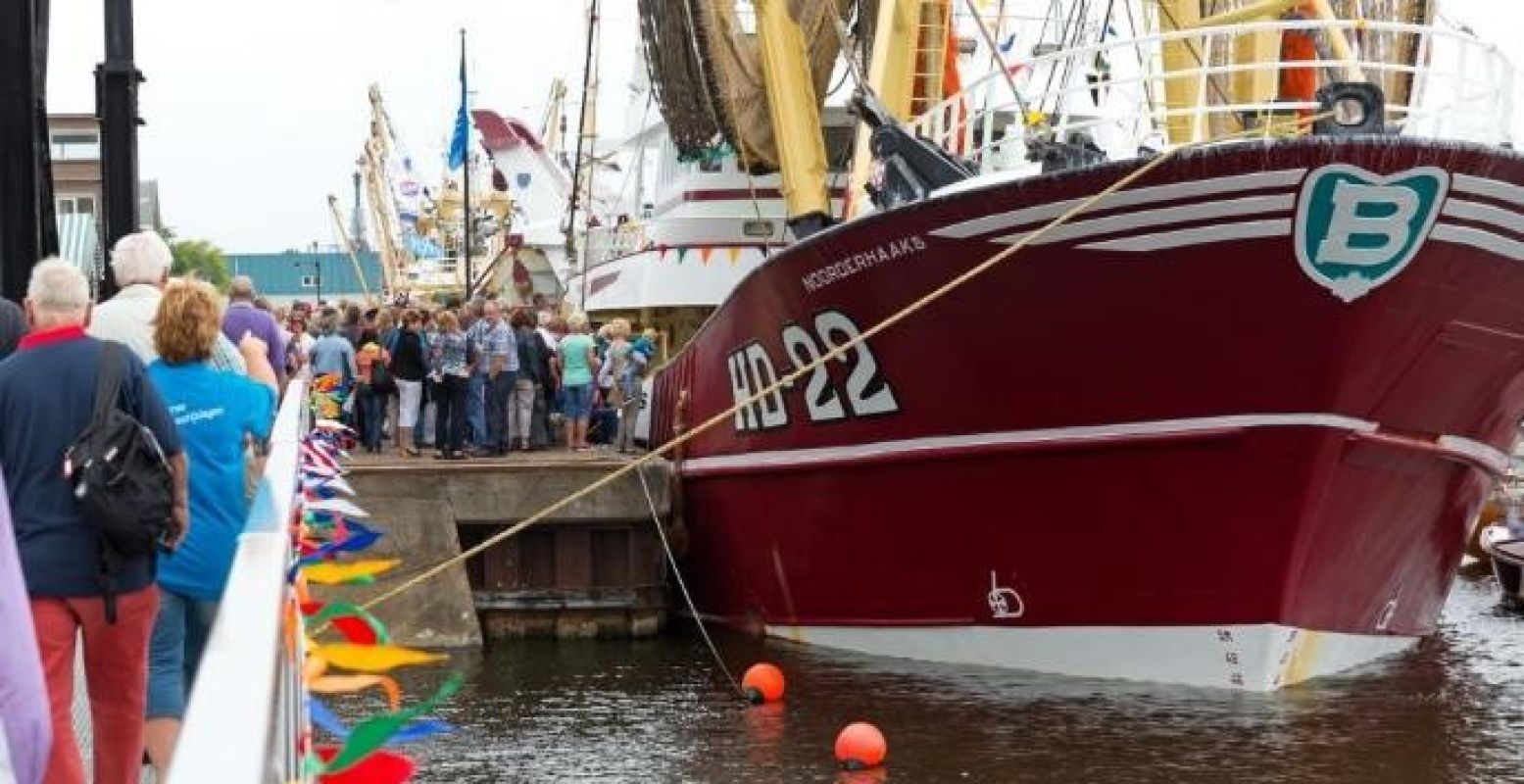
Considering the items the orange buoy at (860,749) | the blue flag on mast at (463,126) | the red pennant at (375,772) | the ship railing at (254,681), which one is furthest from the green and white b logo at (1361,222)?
the blue flag on mast at (463,126)

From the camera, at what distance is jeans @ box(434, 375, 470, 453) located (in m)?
21.1

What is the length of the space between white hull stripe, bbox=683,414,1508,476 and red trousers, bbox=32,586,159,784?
8.25 metres

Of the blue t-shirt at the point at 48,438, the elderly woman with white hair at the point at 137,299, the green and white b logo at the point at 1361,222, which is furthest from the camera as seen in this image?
the green and white b logo at the point at 1361,222

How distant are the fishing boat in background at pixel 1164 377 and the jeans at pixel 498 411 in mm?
4905

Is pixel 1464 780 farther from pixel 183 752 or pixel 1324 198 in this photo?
pixel 183 752

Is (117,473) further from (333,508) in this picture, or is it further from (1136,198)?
(1136,198)

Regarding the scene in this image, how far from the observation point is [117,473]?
5.89 meters

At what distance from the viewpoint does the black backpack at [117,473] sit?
19.3 ft

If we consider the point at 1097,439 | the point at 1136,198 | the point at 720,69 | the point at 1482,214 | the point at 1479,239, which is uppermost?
the point at 720,69

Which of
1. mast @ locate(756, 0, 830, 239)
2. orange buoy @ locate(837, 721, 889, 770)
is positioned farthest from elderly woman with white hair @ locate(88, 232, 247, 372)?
mast @ locate(756, 0, 830, 239)

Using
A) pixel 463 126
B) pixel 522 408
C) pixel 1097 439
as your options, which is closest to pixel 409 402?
pixel 522 408

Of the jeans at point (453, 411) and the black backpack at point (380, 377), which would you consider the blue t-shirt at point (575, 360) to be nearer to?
the jeans at point (453, 411)

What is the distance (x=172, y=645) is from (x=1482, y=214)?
8.71 meters

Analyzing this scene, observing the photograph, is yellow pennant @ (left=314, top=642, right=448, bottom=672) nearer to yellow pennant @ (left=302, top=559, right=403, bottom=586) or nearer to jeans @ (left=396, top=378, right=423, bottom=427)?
yellow pennant @ (left=302, top=559, right=403, bottom=586)
